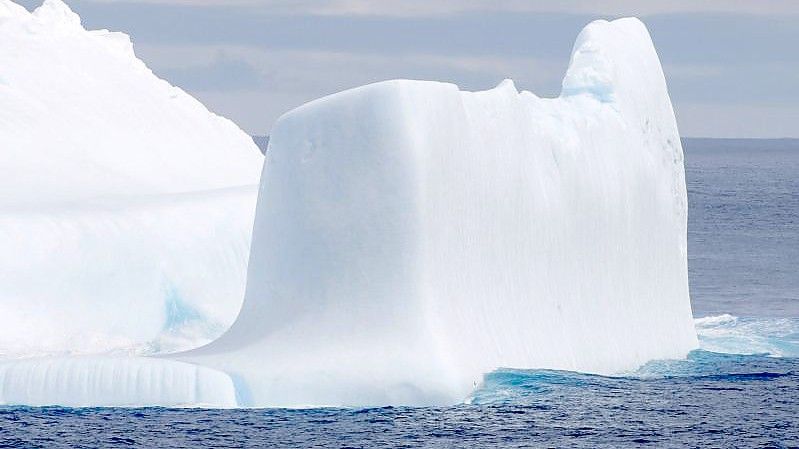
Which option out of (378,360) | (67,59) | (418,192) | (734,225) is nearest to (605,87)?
(418,192)

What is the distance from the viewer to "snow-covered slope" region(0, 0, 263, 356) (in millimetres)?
37969

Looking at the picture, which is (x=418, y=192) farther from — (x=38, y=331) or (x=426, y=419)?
(x=38, y=331)

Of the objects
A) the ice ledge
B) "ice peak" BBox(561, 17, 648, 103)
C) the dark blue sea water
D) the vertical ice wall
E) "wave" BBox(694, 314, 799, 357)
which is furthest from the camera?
"wave" BBox(694, 314, 799, 357)

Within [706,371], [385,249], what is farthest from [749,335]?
[385,249]

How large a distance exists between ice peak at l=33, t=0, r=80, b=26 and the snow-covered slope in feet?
0.16

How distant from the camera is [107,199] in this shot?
1703 inches


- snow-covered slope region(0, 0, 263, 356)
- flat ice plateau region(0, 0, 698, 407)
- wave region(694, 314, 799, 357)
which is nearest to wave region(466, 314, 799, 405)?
wave region(694, 314, 799, 357)

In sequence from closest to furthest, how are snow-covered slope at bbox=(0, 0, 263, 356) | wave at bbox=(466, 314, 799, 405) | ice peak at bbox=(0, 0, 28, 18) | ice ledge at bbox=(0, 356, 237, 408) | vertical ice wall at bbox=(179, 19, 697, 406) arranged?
ice ledge at bbox=(0, 356, 237, 408) → vertical ice wall at bbox=(179, 19, 697, 406) → wave at bbox=(466, 314, 799, 405) → snow-covered slope at bbox=(0, 0, 263, 356) → ice peak at bbox=(0, 0, 28, 18)

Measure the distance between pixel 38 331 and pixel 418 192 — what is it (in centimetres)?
1128

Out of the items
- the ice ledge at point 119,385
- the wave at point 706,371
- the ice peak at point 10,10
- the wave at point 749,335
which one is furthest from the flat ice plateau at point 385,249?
the ice peak at point 10,10

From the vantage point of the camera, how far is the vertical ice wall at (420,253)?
28828 mm

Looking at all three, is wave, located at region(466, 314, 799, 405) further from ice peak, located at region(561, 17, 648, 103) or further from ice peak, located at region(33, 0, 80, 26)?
ice peak, located at region(33, 0, 80, 26)

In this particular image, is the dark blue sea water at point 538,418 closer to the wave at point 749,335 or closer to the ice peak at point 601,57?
the wave at point 749,335

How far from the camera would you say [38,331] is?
121 feet
